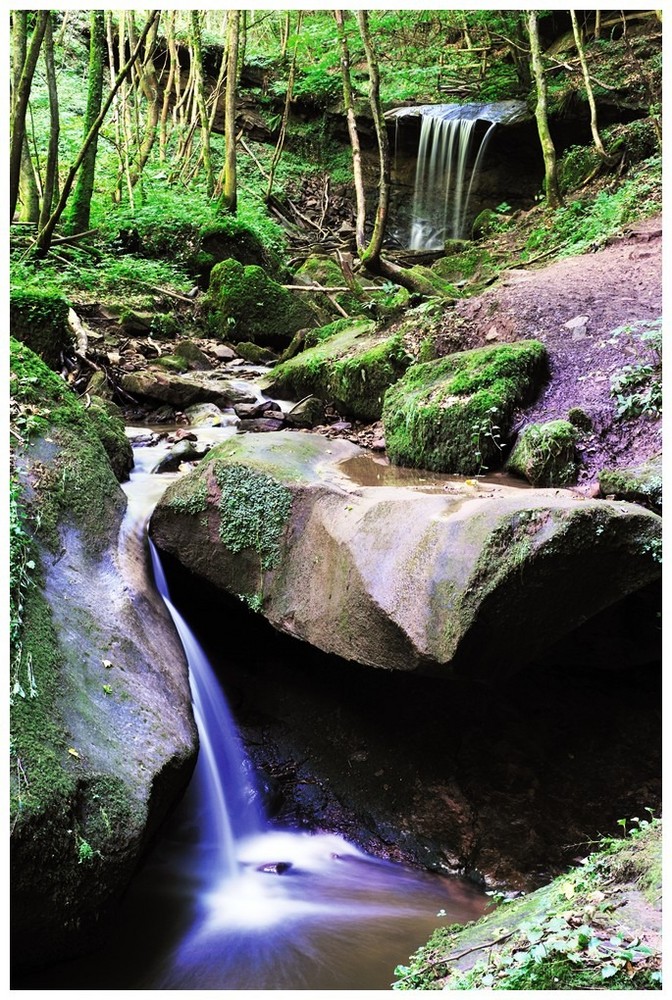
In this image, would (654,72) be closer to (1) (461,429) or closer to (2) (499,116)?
(2) (499,116)

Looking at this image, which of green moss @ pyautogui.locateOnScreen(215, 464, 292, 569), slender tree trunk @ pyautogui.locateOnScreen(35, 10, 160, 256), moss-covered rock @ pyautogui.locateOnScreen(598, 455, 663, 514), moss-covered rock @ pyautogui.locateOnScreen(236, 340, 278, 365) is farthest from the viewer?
moss-covered rock @ pyautogui.locateOnScreen(236, 340, 278, 365)

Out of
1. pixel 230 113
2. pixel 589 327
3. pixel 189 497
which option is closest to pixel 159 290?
pixel 230 113

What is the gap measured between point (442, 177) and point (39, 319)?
41.5 ft

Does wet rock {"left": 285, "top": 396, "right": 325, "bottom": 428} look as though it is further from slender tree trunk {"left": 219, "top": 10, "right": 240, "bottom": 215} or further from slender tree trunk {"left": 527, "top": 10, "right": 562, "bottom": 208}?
slender tree trunk {"left": 219, "top": 10, "right": 240, "bottom": 215}

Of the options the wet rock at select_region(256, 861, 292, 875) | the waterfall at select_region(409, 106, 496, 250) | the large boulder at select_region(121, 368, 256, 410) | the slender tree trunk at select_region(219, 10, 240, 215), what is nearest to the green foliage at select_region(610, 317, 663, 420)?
the wet rock at select_region(256, 861, 292, 875)

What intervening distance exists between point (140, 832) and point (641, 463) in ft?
12.8

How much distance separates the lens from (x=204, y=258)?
13.3 m

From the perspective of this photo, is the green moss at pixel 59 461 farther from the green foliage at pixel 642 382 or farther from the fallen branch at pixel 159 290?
the fallen branch at pixel 159 290

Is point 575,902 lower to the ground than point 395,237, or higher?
lower

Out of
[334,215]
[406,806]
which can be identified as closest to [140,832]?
[406,806]

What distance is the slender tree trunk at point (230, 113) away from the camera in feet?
44.9

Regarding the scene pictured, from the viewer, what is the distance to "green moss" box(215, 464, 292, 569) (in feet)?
15.8

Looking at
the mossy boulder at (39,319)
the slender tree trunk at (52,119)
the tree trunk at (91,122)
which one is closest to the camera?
the mossy boulder at (39,319)

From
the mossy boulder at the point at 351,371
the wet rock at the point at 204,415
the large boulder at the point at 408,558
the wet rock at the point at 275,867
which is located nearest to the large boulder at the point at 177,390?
the wet rock at the point at 204,415
